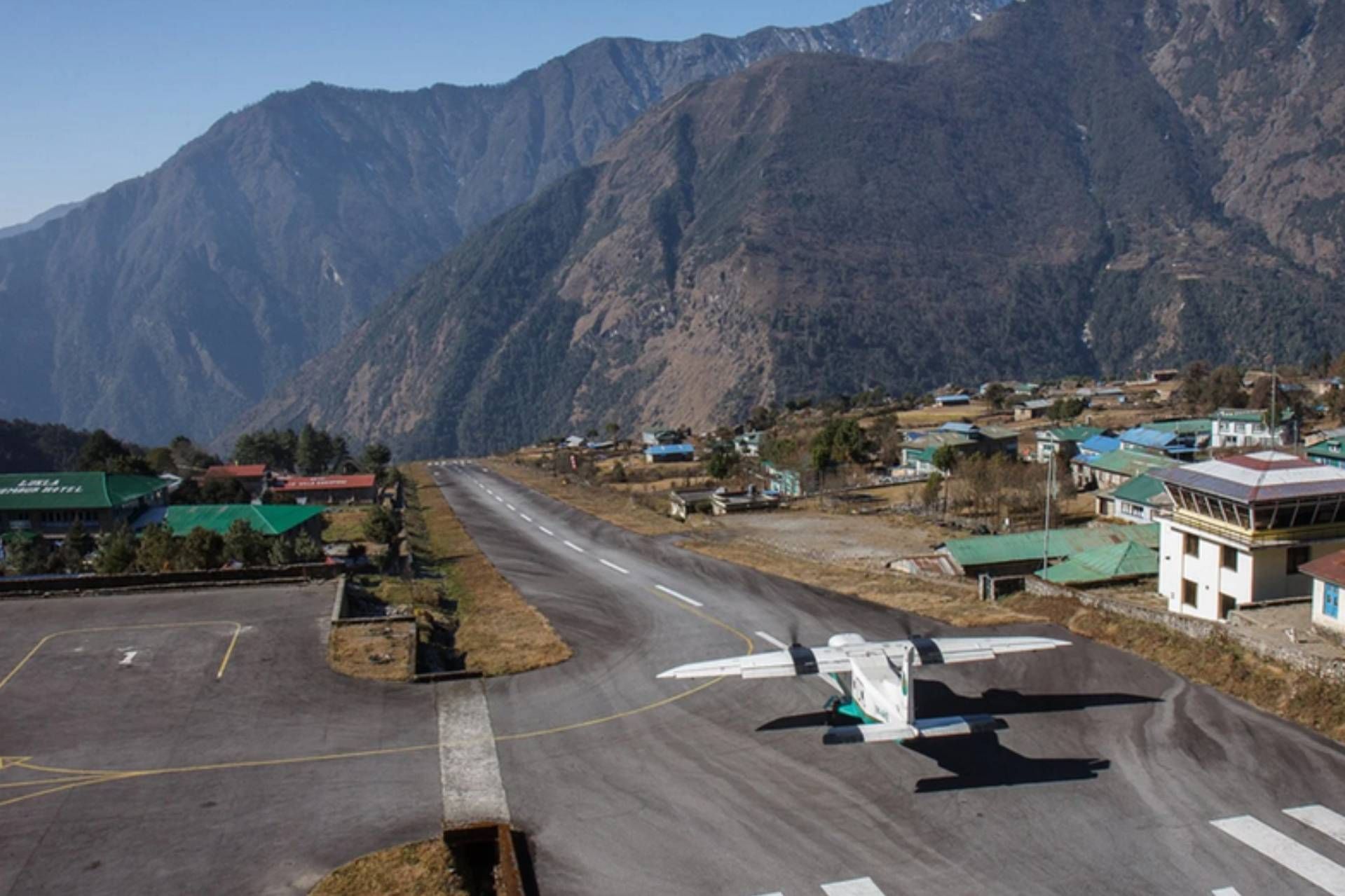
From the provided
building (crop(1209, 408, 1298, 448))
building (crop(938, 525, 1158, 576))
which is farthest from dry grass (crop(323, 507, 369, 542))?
building (crop(1209, 408, 1298, 448))

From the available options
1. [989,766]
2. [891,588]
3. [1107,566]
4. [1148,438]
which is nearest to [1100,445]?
[1148,438]

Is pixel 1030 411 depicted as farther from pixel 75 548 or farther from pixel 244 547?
pixel 75 548

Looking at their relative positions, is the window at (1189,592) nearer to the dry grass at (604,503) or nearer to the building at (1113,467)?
the dry grass at (604,503)

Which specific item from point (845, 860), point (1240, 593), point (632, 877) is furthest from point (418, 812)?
point (1240, 593)

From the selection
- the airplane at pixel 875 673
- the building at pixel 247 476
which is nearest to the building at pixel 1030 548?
the airplane at pixel 875 673

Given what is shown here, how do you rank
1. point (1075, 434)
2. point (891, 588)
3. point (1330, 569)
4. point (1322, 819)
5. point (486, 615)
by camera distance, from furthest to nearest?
point (1075, 434), point (891, 588), point (486, 615), point (1330, 569), point (1322, 819)

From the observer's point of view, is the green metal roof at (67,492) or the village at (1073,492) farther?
the green metal roof at (67,492)

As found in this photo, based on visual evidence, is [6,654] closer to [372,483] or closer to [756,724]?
[756,724]
